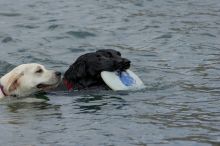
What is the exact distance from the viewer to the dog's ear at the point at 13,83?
30.3 ft

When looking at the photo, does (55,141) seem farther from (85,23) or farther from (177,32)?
(85,23)

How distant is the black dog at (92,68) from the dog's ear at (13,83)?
70cm

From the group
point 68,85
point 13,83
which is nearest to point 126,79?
point 68,85

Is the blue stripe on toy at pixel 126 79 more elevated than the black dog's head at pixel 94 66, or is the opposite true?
the black dog's head at pixel 94 66

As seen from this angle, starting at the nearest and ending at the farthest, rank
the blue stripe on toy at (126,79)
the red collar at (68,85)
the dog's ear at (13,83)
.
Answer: the dog's ear at (13,83) < the blue stripe on toy at (126,79) < the red collar at (68,85)

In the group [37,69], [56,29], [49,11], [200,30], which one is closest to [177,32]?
[200,30]

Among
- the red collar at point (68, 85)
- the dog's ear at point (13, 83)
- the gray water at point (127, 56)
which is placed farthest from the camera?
the red collar at point (68, 85)

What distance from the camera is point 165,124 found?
707cm

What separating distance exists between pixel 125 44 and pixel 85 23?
2260 millimetres

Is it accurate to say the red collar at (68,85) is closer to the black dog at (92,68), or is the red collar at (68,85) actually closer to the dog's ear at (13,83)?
the black dog at (92,68)

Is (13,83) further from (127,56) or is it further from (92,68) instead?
(127,56)

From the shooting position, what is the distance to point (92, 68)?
30.9 feet

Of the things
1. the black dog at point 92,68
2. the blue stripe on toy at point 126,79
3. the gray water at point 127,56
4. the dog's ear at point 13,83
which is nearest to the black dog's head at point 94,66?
the black dog at point 92,68

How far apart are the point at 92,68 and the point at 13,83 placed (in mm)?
1120
